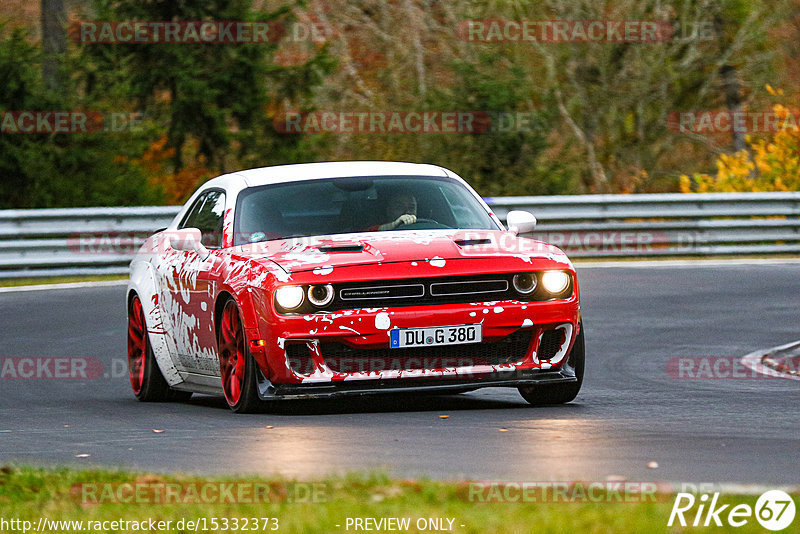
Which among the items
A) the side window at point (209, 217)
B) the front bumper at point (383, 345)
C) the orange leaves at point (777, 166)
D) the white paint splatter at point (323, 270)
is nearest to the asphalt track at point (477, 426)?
the front bumper at point (383, 345)

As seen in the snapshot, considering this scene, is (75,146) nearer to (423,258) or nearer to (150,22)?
(150,22)

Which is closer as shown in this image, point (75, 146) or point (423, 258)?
point (423, 258)

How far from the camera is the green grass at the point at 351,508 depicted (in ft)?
17.5

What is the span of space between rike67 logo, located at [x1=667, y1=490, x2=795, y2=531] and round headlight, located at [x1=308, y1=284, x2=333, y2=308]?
3.55 m

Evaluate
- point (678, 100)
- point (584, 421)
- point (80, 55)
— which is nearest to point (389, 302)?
point (584, 421)

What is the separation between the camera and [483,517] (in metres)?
5.45

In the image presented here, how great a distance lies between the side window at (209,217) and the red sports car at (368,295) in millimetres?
25

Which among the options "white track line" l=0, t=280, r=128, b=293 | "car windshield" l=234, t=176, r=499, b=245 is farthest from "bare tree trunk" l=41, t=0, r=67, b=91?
"car windshield" l=234, t=176, r=499, b=245

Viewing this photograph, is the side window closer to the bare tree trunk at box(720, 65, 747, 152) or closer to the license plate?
the license plate

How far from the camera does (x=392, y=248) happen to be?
922 cm

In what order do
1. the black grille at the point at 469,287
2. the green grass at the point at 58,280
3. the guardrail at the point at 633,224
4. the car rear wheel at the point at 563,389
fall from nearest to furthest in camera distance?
the black grille at the point at 469,287
the car rear wheel at the point at 563,389
the green grass at the point at 58,280
the guardrail at the point at 633,224

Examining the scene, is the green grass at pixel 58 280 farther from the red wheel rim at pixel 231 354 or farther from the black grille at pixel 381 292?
the black grille at pixel 381 292

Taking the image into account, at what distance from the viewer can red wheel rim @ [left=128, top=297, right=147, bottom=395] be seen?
451 inches

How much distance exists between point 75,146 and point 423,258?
18774 millimetres
